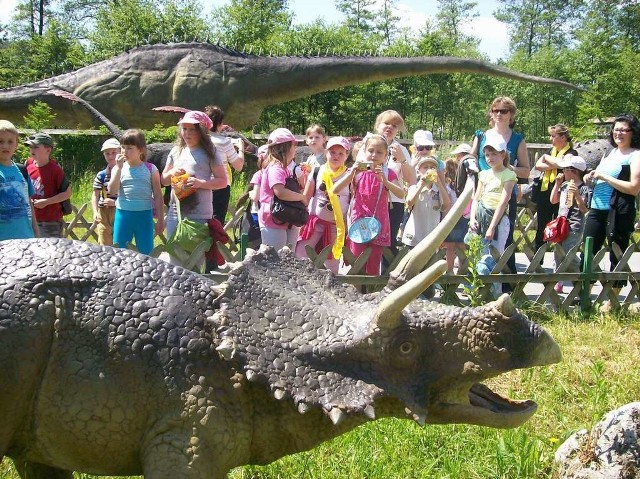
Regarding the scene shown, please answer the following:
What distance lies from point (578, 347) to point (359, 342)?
157 inches

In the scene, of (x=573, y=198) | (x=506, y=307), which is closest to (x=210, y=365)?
(x=506, y=307)

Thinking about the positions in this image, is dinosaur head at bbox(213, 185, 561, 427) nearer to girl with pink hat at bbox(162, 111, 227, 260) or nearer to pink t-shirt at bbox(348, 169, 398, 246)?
girl with pink hat at bbox(162, 111, 227, 260)

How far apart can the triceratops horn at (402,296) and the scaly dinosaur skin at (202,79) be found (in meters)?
12.4

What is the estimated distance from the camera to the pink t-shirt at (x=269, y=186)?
632 centimetres

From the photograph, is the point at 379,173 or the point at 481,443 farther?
the point at 379,173

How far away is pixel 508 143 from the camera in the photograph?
290 inches

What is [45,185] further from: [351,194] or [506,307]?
[506,307]

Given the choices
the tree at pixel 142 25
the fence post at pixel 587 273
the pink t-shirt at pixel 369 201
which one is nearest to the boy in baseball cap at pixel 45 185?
the pink t-shirt at pixel 369 201

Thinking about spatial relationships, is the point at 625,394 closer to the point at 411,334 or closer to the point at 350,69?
the point at 411,334

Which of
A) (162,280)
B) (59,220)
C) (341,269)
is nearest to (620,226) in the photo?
(341,269)

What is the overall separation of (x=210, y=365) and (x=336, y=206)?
4.53 metres

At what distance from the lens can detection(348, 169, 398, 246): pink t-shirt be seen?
21.5 feet

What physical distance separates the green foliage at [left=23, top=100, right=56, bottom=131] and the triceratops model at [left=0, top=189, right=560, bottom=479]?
1093 cm

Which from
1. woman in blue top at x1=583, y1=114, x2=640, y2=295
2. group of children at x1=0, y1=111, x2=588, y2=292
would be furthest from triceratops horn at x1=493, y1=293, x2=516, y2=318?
woman in blue top at x1=583, y1=114, x2=640, y2=295
